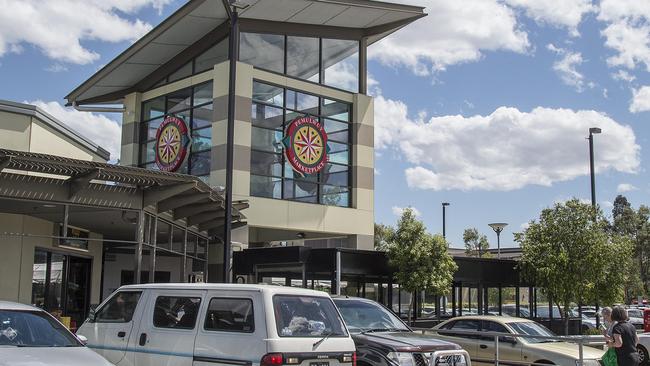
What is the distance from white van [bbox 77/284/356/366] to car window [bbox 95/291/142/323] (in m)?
0.01

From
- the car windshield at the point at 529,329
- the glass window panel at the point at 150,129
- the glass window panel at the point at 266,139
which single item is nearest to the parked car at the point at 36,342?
the car windshield at the point at 529,329

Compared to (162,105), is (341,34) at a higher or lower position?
higher

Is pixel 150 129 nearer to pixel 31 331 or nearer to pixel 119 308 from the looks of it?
pixel 119 308

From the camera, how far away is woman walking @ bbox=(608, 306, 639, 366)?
1068 centimetres

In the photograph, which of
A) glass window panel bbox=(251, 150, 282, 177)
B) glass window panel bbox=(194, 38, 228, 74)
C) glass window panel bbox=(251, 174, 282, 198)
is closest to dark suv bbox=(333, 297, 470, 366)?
glass window panel bbox=(251, 174, 282, 198)

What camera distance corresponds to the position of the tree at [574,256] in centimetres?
2553

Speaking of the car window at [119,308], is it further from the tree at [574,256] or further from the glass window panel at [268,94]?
the glass window panel at [268,94]

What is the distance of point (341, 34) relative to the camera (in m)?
33.3

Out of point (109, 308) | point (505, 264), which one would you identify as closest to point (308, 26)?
point (505, 264)

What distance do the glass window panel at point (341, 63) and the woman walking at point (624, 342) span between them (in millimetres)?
22986

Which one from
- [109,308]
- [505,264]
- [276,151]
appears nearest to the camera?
[109,308]

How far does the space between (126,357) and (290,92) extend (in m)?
22.7

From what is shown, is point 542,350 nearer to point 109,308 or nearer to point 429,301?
point 109,308

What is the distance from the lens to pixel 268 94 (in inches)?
1191
